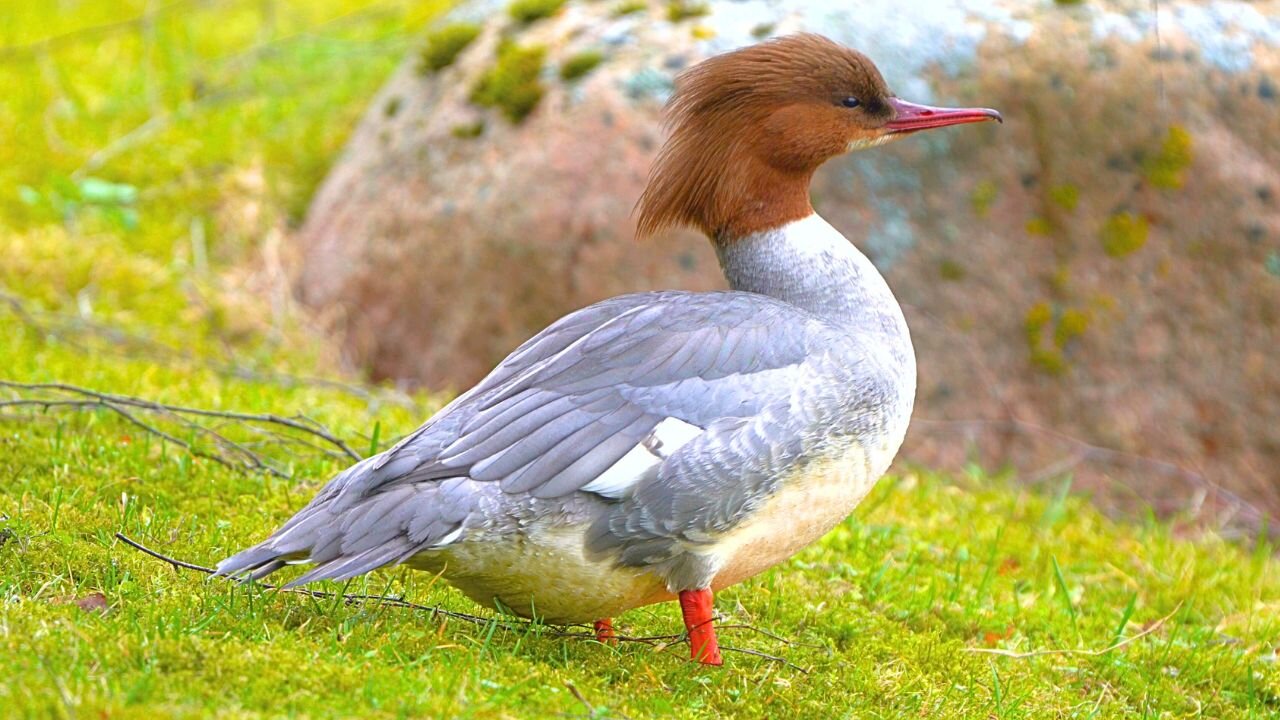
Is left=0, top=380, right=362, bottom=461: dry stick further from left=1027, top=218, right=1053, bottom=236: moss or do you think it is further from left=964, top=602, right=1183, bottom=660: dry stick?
left=1027, top=218, right=1053, bottom=236: moss

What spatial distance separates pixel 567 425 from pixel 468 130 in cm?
414

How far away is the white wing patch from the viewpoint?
3.71 metres

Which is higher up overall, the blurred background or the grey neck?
the grey neck

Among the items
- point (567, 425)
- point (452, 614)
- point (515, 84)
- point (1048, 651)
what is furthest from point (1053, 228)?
point (452, 614)

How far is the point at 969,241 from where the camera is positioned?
282 inches

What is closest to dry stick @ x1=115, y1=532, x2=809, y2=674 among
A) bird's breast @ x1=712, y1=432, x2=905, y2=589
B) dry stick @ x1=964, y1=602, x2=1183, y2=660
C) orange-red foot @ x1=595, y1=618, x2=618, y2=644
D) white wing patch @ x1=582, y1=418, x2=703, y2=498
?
orange-red foot @ x1=595, y1=618, x2=618, y2=644

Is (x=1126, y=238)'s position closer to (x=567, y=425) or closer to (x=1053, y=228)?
(x=1053, y=228)

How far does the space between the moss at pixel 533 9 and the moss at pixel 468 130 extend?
728mm

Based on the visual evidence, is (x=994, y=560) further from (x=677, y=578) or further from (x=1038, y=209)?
(x=1038, y=209)

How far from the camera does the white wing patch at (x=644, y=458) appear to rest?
3705mm

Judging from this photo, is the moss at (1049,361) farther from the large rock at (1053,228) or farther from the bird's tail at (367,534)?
the bird's tail at (367,534)

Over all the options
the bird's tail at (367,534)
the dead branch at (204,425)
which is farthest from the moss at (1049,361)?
the bird's tail at (367,534)

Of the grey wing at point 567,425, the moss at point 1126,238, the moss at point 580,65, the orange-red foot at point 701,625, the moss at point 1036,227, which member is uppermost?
the grey wing at point 567,425

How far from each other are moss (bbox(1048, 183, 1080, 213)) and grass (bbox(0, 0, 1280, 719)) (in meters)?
1.40
